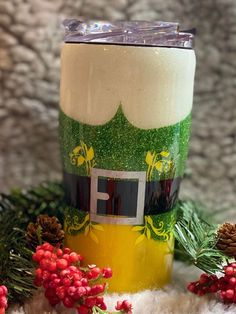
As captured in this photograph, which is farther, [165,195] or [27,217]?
[27,217]

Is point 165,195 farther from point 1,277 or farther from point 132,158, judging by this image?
point 1,277

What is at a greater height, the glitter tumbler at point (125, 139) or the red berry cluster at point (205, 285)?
the glitter tumbler at point (125, 139)

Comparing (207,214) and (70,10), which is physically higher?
(70,10)

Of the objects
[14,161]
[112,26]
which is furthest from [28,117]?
[112,26]

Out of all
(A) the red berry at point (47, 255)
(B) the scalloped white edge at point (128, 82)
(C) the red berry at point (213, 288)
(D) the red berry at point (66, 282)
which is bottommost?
(C) the red berry at point (213, 288)

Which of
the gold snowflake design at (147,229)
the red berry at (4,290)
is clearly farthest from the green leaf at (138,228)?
the red berry at (4,290)

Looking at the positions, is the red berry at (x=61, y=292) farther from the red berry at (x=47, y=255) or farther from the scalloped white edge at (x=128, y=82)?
the scalloped white edge at (x=128, y=82)
